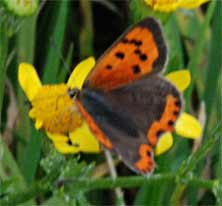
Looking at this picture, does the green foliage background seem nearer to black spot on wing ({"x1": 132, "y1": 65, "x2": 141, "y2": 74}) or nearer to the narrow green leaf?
the narrow green leaf

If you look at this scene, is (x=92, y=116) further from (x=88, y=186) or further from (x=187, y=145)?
(x=187, y=145)

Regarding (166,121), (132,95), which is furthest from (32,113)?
(166,121)

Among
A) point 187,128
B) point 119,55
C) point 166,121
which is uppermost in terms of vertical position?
point 119,55

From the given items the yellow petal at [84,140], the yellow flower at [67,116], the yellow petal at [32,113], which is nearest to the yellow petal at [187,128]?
the yellow flower at [67,116]

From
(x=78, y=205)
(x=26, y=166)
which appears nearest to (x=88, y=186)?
(x=78, y=205)

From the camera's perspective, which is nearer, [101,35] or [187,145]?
[187,145]

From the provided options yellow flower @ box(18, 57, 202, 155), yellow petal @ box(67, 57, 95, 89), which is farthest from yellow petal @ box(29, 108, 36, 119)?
yellow petal @ box(67, 57, 95, 89)

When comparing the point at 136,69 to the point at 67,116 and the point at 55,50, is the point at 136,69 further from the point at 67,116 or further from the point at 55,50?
the point at 55,50
